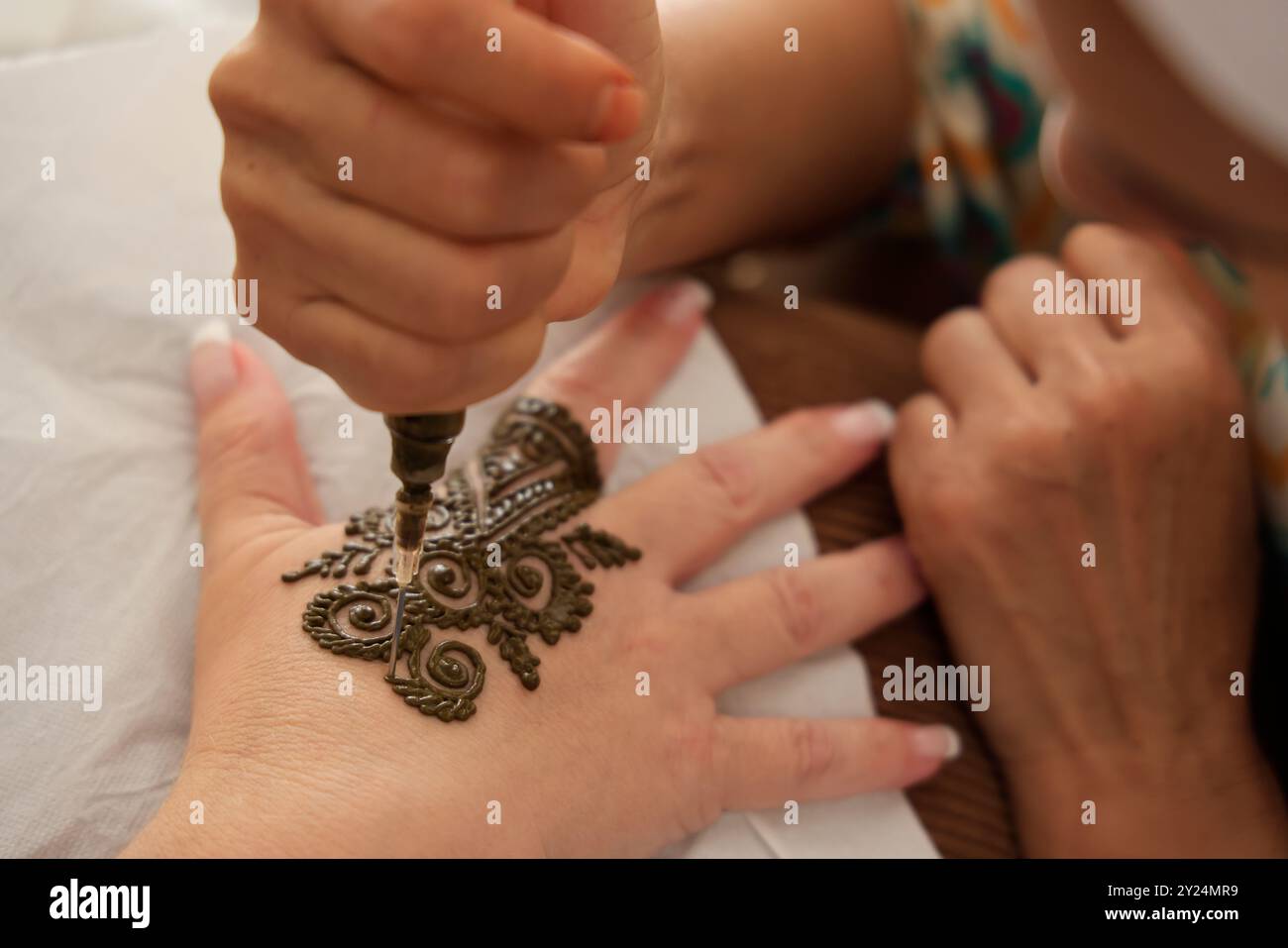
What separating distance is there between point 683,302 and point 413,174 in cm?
67

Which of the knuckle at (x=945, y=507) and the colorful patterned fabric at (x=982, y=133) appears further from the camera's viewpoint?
the colorful patterned fabric at (x=982, y=133)

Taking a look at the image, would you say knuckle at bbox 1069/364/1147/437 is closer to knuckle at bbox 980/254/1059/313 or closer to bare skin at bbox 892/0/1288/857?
bare skin at bbox 892/0/1288/857

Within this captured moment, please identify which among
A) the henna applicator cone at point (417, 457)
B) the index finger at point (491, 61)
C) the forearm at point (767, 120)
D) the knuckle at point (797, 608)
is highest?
the forearm at point (767, 120)

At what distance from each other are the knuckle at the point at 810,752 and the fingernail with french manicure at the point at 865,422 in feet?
1.09

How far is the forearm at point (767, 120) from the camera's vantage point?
124cm

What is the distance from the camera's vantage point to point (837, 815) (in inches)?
42.8

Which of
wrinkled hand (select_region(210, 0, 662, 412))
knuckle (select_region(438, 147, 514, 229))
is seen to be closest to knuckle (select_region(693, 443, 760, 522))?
wrinkled hand (select_region(210, 0, 662, 412))

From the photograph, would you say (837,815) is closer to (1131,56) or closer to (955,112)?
(1131,56)

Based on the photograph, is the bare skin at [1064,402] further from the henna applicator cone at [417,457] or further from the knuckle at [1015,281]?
the henna applicator cone at [417,457]

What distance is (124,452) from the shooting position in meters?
1.11

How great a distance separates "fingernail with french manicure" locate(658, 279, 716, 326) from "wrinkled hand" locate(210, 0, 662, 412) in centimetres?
55

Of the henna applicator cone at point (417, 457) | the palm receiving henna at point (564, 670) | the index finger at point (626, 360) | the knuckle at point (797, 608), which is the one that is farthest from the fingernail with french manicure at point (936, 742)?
the henna applicator cone at point (417, 457)

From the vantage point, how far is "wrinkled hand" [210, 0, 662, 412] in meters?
0.57

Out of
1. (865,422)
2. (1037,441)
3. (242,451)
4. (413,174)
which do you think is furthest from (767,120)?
(413,174)
